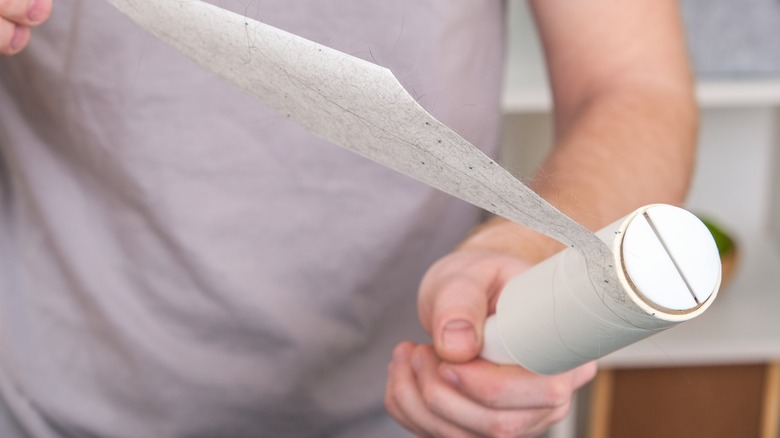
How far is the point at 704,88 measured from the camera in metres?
0.98

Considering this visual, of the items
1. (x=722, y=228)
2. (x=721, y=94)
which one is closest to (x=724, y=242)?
(x=722, y=228)

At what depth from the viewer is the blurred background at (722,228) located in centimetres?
99

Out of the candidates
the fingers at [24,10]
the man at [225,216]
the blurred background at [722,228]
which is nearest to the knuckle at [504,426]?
the man at [225,216]

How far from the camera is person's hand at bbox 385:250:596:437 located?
372mm

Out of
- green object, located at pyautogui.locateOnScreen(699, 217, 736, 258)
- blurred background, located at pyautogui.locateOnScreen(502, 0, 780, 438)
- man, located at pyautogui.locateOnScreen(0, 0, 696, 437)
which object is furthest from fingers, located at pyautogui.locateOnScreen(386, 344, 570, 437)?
green object, located at pyautogui.locateOnScreen(699, 217, 736, 258)

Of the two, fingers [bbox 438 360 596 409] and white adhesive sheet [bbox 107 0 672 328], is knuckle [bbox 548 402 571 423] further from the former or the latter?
white adhesive sheet [bbox 107 0 672 328]

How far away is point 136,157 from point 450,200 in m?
0.20

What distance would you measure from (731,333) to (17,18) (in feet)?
2.97

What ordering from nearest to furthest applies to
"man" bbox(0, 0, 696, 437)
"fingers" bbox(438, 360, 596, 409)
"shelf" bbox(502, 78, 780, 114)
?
"fingers" bbox(438, 360, 596, 409) < "man" bbox(0, 0, 696, 437) < "shelf" bbox(502, 78, 780, 114)

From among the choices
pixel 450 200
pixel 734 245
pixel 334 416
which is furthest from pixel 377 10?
pixel 734 245

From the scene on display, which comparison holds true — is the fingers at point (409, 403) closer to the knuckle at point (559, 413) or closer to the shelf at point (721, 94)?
the knuckle at point (559, 413)

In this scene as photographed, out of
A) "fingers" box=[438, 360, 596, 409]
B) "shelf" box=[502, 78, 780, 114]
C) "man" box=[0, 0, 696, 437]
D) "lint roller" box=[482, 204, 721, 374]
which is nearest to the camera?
"lint roller" box=[482, 204, 721, 374]

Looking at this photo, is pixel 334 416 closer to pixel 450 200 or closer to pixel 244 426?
pixel 244 426

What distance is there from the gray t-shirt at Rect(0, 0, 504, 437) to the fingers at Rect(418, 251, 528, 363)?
12cm
